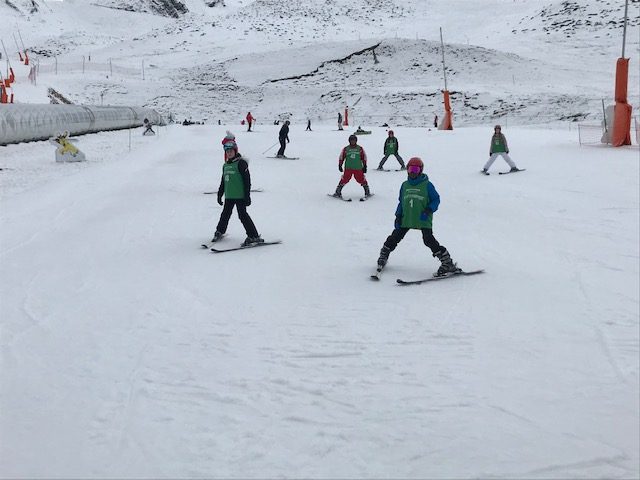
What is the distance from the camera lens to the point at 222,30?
3679 inches

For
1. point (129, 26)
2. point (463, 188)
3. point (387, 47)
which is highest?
point (129, 26)

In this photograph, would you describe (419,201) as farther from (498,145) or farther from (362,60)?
(362,60)

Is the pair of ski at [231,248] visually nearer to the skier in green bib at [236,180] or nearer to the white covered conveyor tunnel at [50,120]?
the skier in green bib at [236,180]

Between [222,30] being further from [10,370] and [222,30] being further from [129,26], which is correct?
[10,370]

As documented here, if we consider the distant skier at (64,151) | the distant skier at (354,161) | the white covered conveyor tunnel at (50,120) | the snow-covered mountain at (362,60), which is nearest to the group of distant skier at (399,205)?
the distant skier at (354,161)

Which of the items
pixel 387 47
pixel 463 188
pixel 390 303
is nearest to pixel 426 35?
pixel 387 47

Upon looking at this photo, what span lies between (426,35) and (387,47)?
13.5 meters

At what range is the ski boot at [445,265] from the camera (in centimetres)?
717

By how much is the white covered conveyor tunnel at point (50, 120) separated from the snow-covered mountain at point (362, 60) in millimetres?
11921

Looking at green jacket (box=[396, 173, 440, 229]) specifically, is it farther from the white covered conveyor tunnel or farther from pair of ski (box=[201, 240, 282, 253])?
the white covered conveyor tunnel

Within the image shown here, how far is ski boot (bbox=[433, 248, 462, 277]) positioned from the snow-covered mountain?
37607mm

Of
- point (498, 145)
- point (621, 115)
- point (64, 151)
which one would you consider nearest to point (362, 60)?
point (621, 115)

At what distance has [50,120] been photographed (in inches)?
1051

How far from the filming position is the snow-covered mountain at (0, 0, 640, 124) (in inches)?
2089
